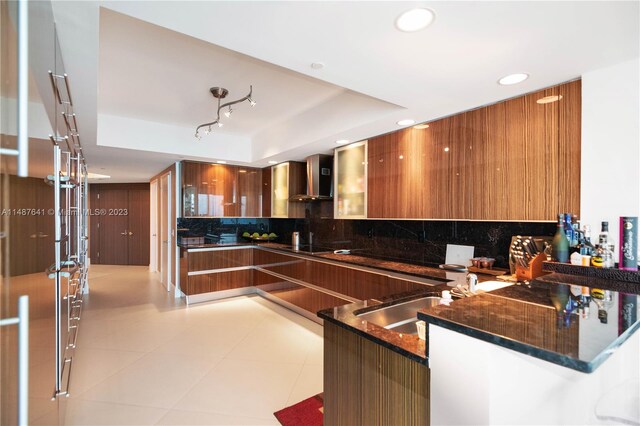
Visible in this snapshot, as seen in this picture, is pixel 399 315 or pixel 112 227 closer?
pixel 399 315

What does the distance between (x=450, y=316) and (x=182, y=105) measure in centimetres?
348

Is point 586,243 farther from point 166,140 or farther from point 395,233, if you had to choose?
point 166,140

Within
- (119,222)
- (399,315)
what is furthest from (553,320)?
(119,222)

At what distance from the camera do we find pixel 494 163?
2236mm

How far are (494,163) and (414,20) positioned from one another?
1339 mm

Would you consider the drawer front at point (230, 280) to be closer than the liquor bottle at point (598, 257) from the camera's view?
No

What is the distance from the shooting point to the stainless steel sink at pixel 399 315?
1603 mm

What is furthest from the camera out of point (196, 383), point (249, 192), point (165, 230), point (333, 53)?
point (165, 230)

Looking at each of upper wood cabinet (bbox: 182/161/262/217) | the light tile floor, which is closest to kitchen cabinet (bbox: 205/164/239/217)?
upper wood cabinet (bbox: 182/161/262/217)

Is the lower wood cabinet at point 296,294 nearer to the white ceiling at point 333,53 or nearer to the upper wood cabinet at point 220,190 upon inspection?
the upper wood cabinet at point 220,190

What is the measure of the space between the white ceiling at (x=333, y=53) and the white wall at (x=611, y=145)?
0.36 feet

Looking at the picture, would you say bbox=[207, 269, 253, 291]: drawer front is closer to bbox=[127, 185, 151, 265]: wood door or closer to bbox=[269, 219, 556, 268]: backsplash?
bbox=[269, 219, 556, 268]: backsplash

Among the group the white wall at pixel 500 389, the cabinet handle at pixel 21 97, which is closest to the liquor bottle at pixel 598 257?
the white wall at pixel 500 389

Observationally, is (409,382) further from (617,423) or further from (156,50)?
(156,50)
